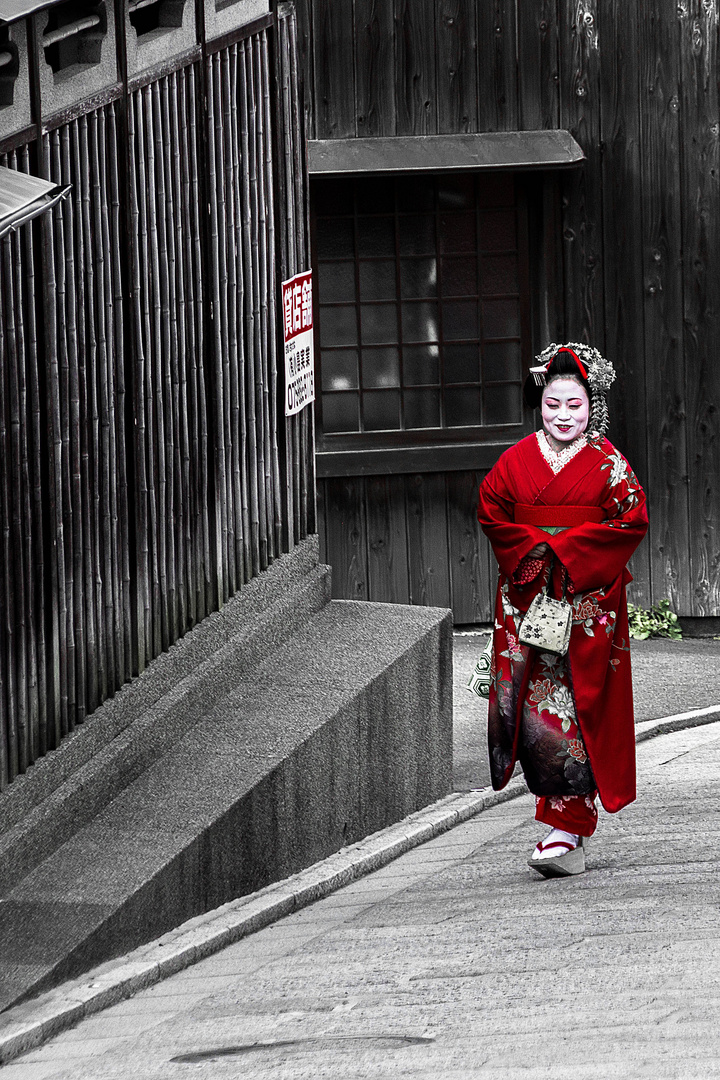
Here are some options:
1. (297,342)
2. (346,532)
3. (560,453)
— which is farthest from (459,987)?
(346,532)

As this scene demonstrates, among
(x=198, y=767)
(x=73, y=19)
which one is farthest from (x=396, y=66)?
(x=198, y=767)

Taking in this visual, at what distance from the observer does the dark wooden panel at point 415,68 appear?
10.6 metres

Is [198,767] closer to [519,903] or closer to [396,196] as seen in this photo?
[519,903]

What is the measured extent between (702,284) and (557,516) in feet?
17.5

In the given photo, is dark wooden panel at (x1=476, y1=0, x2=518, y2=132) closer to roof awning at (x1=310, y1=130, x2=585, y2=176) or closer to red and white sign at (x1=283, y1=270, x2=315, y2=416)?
roof awning at (x1=310, y1=130, x2=585, y2=176)

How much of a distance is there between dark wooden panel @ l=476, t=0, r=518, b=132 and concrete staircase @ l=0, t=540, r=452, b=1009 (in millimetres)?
4389

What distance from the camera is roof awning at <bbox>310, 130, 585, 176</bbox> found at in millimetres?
10461

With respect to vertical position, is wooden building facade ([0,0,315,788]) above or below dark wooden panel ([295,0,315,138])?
below

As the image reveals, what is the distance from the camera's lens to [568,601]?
6172 mm

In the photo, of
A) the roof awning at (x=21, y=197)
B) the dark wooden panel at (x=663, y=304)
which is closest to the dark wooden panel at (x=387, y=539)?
the dark wooden panel at (x=663, y=304)

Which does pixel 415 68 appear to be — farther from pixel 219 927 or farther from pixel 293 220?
pixel 219 927

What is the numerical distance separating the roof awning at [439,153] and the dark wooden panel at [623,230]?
1.43 ft

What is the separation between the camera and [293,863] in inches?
242

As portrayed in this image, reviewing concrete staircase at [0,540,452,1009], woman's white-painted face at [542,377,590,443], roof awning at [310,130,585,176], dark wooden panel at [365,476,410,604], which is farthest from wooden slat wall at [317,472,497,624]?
woman's white-painted face at [542,377,590,443]
